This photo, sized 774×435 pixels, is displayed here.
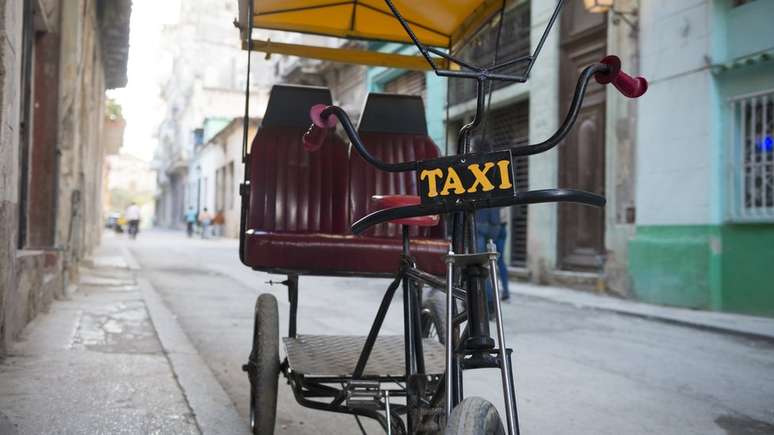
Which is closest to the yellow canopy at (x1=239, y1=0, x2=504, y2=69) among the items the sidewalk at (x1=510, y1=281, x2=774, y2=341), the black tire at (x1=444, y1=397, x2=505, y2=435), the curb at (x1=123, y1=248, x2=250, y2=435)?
the curb at (x1=123, y1=248, x2=250, y2=435)

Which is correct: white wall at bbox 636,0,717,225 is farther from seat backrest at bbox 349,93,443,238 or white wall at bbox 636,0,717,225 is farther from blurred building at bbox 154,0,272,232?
blurred building at bbox 154,0,272,232

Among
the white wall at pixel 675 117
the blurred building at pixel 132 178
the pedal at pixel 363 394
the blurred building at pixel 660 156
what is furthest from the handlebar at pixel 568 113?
the blurred building at pixel 132 178

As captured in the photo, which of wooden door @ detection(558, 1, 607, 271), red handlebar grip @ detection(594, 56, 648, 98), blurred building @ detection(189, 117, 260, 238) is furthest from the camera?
blurred building @ detection(189, 117, 260, 238)

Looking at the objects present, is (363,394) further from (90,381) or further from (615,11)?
(615,11)

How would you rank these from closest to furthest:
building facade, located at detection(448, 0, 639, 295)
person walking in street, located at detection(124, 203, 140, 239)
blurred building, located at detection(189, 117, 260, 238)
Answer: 1. building facade, located at detection(448, 0, 639, 295)
2. person walking in street, located at detection(124, 203, 140, 239)
3. blurred building, located at detection(189, 117, 260, 238)

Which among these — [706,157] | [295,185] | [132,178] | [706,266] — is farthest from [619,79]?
[132,178]

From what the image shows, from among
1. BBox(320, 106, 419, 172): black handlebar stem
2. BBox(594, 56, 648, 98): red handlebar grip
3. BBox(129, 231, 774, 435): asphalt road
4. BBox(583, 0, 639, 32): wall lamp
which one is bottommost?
BBox(129, 231, 774, 435): asphalt road

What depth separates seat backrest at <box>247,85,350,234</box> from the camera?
411 centimetres

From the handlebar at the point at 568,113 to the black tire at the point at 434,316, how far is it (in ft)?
4.42

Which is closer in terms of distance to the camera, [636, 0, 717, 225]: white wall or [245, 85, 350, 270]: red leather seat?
[245, 85, 350, 270]: red leather seat

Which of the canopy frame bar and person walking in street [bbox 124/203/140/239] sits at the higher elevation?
the canopy frame bar

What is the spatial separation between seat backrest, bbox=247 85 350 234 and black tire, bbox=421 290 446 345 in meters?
0.88

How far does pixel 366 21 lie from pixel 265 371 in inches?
92.0

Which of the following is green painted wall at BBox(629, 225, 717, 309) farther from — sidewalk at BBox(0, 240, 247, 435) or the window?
the window
